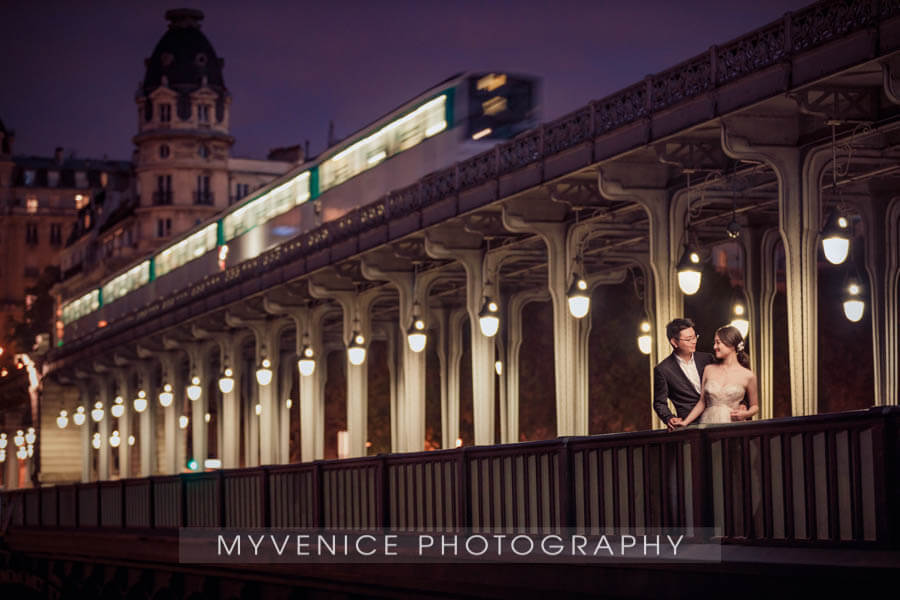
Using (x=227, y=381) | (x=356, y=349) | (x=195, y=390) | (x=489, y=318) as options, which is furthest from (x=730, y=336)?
(x=195, y=390)

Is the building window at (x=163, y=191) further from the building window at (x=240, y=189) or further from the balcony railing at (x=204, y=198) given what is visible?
the building window at (x=240, y=189)

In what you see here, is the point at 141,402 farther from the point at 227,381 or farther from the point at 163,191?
the point at 163,191

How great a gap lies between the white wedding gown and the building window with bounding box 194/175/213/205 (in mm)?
103320

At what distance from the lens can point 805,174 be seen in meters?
22.2

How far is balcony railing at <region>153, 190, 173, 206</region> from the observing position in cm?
11556

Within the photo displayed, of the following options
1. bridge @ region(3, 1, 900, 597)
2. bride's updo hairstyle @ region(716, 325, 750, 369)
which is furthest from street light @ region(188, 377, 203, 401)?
bride's updo hairstyle @ region(716, 325, 750, 369)

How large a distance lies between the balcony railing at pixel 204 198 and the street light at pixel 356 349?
78660mm

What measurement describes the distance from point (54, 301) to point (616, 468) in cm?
14374

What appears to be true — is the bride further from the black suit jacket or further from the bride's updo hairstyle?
the black suit jacket

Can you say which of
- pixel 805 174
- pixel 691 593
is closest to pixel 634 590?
pixel 691 593

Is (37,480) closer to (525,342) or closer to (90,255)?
(525,342)

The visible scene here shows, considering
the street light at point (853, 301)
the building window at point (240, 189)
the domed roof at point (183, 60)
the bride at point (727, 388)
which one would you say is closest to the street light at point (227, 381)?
the street light at point (853, 301)

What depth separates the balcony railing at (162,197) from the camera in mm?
115562

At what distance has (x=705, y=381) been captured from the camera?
14.4 m
